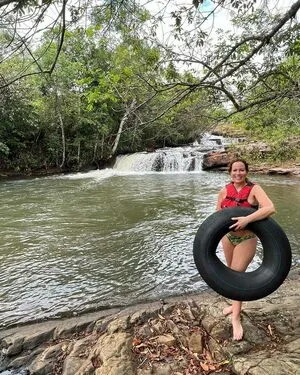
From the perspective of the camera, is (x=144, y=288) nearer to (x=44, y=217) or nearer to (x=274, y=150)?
(x=44, y=217)

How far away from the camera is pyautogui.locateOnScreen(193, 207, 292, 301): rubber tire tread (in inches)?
90.9

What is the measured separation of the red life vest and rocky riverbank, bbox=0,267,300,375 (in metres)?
0.99

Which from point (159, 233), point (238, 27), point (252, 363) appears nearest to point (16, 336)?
point (252, 363)

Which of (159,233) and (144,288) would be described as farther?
(159,233)

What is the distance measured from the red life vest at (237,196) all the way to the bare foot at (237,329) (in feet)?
3.00

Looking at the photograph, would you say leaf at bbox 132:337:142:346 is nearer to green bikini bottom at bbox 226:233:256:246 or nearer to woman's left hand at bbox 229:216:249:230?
green bikini bottom at bbox 226:233:256:246

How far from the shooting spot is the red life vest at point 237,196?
2521 millimetres

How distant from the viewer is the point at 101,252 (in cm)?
519

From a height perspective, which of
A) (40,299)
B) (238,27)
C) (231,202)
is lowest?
(40,299)

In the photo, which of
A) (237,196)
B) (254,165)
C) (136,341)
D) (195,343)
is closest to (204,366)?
(195,343)

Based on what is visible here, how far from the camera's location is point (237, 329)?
8.59 ft

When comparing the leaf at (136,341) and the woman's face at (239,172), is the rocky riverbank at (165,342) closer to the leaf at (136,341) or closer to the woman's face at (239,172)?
the leaf at (136,341)

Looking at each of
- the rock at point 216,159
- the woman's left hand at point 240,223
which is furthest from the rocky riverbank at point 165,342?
the rock at point 216,159

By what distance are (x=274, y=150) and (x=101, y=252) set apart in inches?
471
